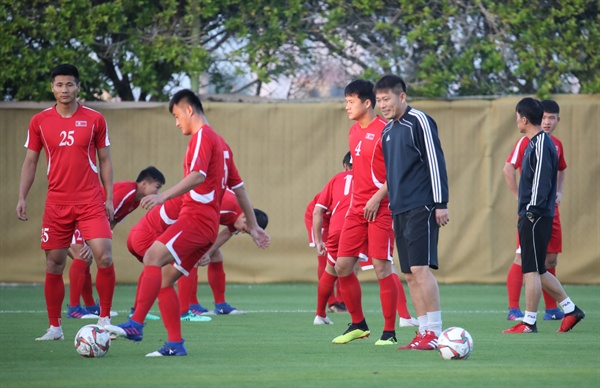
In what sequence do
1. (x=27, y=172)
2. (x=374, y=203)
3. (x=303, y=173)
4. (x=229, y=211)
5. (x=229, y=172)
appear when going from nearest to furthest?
(x=229, y=172) → (x=374, y=203) → (x=27, y=172) → (x=229, y=211) → (x=303, y=173)

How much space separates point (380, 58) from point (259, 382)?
1154 cm

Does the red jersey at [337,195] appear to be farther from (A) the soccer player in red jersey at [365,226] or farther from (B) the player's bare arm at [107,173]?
(B) the player's bare arm at [107,173]

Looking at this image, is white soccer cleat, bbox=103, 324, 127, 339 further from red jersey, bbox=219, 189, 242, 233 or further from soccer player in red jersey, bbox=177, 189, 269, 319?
red jersey, bbox=219, 189, 242, 233

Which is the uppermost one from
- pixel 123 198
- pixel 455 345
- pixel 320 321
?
pixel 123 198

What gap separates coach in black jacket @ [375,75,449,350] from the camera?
777 cm

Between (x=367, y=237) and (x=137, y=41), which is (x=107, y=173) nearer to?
(x=367, y=237)

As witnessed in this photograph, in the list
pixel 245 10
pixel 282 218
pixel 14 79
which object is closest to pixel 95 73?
pixel 14 79

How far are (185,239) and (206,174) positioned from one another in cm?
49

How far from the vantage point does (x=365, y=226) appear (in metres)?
8.77

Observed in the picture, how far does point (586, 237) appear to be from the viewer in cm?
1631

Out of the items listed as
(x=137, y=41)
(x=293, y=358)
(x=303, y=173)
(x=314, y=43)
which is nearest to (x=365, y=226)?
(x=293, y=358)

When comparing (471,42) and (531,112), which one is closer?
(531,112)

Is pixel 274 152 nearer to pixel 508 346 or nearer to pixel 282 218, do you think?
pixel 282 218

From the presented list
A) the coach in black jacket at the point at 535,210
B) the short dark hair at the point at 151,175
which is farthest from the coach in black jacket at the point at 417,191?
the short dark hair at the point at 151,175
